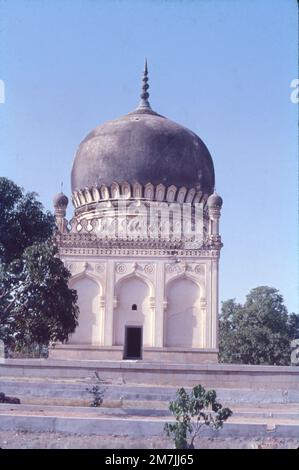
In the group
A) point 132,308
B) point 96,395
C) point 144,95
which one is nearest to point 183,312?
point 132,308

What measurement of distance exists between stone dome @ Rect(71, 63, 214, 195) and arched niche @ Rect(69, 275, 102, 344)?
10.6ft

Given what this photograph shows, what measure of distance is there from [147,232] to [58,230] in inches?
91.3

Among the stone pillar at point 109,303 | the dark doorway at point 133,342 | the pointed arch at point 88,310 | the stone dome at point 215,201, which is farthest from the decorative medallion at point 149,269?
the stone dome at point 215,201

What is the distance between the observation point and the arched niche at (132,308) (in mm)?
15453

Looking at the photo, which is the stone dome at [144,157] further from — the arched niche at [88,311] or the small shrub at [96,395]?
the small shrub at [96,395]

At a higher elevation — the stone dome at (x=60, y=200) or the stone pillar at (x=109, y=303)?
the stone dome at (x=60, y=200)

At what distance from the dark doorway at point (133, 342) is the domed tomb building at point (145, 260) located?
1.0 inches

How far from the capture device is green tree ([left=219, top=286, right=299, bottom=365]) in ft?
77.0

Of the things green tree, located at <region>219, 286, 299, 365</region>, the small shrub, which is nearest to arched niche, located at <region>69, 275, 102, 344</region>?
the small shrub

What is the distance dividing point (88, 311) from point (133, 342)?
1368 millimetres

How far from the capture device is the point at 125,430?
6.75 metres

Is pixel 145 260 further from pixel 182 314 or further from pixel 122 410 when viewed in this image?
pixel 122 410

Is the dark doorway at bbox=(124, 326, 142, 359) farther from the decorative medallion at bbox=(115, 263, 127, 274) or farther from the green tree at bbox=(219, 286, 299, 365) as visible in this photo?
the green tree at bbox=(219, 286, 299, 365)
